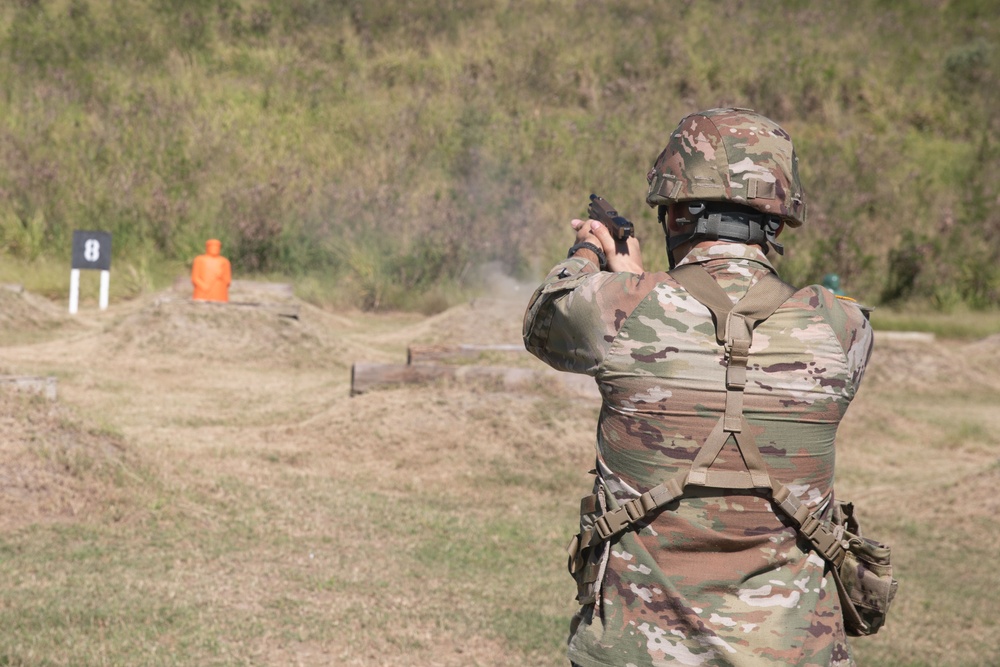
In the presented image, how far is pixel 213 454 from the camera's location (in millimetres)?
8086

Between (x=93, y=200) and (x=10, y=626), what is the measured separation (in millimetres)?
15483

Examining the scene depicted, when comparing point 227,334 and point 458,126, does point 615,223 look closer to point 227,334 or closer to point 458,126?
point 227,334

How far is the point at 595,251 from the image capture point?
8.28 feet

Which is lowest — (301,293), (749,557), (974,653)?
(301,293)

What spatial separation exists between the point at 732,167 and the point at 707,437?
1.70ft

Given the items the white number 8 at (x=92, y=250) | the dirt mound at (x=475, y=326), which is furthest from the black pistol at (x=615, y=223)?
the white number 8 at (x=92, y=250)

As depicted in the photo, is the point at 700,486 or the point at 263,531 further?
the point at 263,531

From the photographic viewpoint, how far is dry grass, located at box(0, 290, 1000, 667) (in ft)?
16.5

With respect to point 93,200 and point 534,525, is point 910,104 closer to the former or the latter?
point 93,200

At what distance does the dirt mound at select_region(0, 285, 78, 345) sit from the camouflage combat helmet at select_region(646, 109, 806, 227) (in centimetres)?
1197

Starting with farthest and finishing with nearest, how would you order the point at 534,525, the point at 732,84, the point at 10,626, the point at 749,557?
the point at 732,84 < the point at 534,525 < the point at 10,626 < the point at 749,557

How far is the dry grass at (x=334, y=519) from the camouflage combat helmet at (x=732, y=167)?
304 cm

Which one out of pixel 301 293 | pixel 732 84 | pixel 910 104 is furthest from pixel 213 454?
pixel 910 104

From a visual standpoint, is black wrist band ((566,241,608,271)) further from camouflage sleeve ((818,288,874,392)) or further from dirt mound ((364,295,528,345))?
dirt mound ((364,295,528,345))
